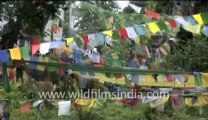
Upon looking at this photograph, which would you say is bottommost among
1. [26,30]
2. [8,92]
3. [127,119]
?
[127,119]

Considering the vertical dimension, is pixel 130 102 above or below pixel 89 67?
below

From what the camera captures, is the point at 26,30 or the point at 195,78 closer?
the point at 195,78

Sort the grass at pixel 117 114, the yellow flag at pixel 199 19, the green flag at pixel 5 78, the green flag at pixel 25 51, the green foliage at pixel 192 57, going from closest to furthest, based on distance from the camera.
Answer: the green flag at pixel 25 51 < the green flag at pixel 5 78 < the grass at pixel 117 114 < the yellow flag at pixel 199 19 < the green foliage at pixel 192 57

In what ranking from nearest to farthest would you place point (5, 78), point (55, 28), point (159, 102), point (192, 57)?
point (5, 78)
point (159, 102)
point (55, 28)
point (192, 57)

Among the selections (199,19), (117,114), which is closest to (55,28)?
(117,114)

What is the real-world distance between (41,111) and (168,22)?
415 cm

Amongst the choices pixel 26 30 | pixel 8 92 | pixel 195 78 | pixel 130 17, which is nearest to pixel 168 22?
pixel 195 78

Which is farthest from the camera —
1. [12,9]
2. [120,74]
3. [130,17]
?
[130,17]

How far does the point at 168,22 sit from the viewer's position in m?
12.0

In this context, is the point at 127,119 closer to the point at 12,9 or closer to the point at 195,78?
Answer: the point at 195,78

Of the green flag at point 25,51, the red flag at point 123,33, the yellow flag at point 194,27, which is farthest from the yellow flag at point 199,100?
the green flag at point 25,51

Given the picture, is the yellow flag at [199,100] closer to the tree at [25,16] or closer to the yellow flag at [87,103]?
the yellow flag at [87,103]

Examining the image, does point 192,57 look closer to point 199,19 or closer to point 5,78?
point 199,19

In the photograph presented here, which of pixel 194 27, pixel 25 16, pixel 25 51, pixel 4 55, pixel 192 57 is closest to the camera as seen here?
pixel 4 55
